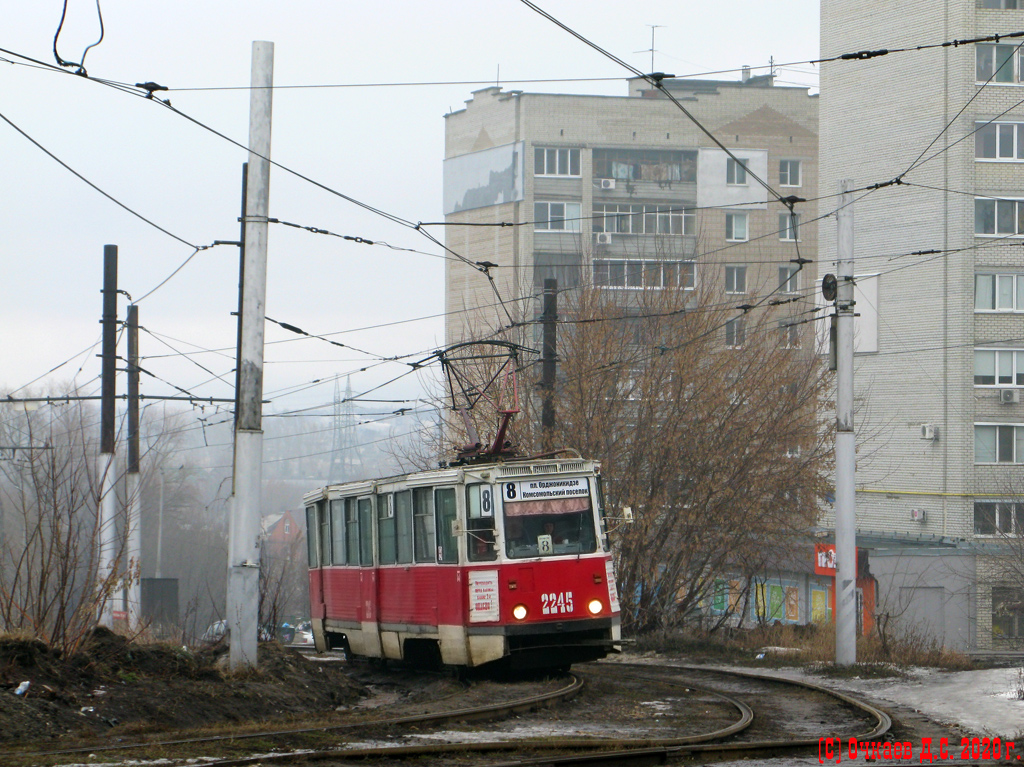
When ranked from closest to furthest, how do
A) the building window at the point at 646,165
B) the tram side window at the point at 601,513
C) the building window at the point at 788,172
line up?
the tram side window at the point at 601,513, the building window at the point at 646,165, the building window at the point at 788,172

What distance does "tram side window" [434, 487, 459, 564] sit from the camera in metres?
14.5

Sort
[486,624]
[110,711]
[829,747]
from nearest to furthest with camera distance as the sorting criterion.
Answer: [829,747]
[110,711]
[486,624]

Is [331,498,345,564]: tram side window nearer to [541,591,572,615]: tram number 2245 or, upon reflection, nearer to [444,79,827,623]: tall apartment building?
[541,591,572,615]: tram number 2245

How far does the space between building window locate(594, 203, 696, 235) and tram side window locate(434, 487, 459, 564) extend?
4943 cm

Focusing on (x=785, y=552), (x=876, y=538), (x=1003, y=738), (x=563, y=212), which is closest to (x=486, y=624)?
(x=1003, y=738)

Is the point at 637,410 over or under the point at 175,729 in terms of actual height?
over

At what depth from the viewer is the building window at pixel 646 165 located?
63.8 m

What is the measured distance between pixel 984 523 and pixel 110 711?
39.1 m

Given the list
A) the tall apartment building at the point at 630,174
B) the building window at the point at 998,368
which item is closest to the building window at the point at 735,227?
the tall apartment building at the point at 630,174

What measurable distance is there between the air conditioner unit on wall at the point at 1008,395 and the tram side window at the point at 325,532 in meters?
31.9

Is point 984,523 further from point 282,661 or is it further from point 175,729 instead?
point 175,729

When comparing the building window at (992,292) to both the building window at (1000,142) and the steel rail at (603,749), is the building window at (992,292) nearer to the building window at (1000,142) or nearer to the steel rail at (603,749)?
the building window at (1000,142)

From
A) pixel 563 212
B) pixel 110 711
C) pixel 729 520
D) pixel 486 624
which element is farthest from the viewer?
pixel 563 212

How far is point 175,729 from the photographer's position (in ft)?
32.2
